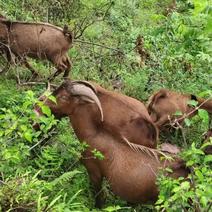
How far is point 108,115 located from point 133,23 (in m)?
5.53

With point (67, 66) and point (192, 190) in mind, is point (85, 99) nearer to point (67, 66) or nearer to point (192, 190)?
point (192, 190)

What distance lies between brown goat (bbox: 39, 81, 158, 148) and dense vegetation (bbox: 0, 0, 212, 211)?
0.59m

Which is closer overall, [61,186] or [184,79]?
[61,186]

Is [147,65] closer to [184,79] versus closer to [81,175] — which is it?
[184,79]

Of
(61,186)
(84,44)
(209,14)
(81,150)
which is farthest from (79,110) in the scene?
(84,44)

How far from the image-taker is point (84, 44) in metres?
10.2

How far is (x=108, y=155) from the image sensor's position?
6.39m

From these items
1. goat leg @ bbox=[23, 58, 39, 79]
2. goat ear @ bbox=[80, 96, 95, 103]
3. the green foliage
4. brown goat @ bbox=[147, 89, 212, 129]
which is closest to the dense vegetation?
the green foliage

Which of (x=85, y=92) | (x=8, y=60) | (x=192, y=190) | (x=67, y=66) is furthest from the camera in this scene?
(x=67, y=66)

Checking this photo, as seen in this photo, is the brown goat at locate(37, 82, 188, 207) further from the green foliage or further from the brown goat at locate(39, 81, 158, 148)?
A: the green foliage

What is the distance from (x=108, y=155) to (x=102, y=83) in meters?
2.83

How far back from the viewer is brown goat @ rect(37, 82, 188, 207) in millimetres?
6238

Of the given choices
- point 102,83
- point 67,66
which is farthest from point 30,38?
point 102,83

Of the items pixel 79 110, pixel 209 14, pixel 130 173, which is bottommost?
pixel 130 173
